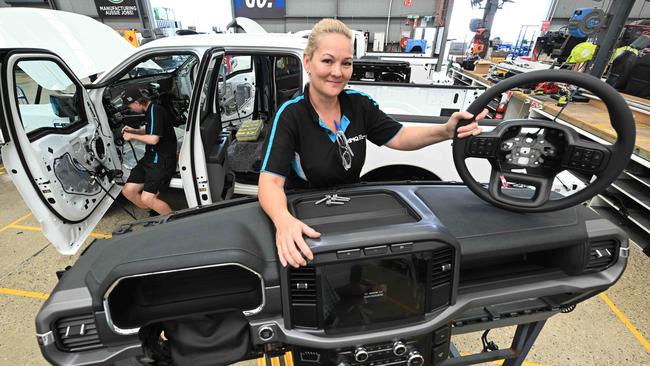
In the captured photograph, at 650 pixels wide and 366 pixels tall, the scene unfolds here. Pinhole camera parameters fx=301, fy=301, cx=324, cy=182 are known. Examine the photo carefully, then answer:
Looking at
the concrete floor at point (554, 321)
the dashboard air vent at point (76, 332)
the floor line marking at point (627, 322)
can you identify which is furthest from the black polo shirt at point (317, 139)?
the floor line marking at point (627, 322)

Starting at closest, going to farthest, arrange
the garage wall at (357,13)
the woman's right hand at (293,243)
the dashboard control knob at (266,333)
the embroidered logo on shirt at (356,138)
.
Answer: the woman's right hand at (293,243) → the dashboard control knob at (266,333) → the embroidered logo on shirt at (356,138) → the garage wall at (357,13)

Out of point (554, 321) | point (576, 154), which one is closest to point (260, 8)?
point (554, 321)

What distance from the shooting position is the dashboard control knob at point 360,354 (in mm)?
910

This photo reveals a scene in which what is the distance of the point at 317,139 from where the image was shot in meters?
1.27

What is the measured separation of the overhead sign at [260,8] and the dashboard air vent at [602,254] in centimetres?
1574

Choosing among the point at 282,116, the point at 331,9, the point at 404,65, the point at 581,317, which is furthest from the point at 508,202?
the point at 331,9

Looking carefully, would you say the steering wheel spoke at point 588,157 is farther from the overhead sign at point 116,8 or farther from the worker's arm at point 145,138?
the overhead sign at point 116,8

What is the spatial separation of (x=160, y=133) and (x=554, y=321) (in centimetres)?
360

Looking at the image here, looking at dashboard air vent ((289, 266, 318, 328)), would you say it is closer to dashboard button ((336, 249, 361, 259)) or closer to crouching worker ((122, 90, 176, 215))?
dashboard button ((336, 249, 361, 259))

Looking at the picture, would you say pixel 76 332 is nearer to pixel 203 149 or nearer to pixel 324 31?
pixel 324 31

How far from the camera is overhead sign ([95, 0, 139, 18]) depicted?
14320 millimetres

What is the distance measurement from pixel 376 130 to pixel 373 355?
37.7 inches

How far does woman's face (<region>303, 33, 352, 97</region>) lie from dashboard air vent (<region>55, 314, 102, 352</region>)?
1.06 meters

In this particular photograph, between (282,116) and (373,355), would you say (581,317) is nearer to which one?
(373,355)
